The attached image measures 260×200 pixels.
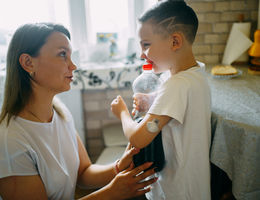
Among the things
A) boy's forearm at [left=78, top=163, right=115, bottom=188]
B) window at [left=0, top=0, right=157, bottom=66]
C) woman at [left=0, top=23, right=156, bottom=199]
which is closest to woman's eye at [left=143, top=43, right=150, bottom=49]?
woman at [left=0, top=23, right=156, bottom=199]

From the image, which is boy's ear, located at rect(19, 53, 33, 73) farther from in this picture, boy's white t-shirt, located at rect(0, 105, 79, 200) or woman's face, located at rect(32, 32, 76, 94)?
boy's white t-shirt, located at rect(0, 105, 79, 200)

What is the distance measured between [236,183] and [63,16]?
1747mm

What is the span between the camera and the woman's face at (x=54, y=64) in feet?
3.02

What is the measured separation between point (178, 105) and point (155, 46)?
0.20 metres

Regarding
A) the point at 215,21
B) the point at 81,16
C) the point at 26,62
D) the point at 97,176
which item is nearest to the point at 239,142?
the point at 97,176

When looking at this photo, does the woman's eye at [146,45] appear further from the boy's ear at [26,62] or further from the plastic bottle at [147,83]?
the boy's ear at [26,62]

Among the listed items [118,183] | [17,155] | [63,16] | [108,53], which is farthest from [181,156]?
[63,16]

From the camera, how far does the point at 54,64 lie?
931 millimetres

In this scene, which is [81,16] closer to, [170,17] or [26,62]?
[26,62]

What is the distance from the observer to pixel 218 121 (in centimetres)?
79

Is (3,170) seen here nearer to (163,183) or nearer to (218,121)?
(163,183)

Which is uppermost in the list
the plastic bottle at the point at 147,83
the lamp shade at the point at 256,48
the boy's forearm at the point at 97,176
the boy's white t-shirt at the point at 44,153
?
the lamp shade at the point at 256,48

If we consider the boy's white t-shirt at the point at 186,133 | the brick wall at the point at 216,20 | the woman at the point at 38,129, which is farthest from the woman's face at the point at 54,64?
the brick wall at the point at 216,20

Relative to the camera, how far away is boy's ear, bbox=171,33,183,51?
2.47 feet
